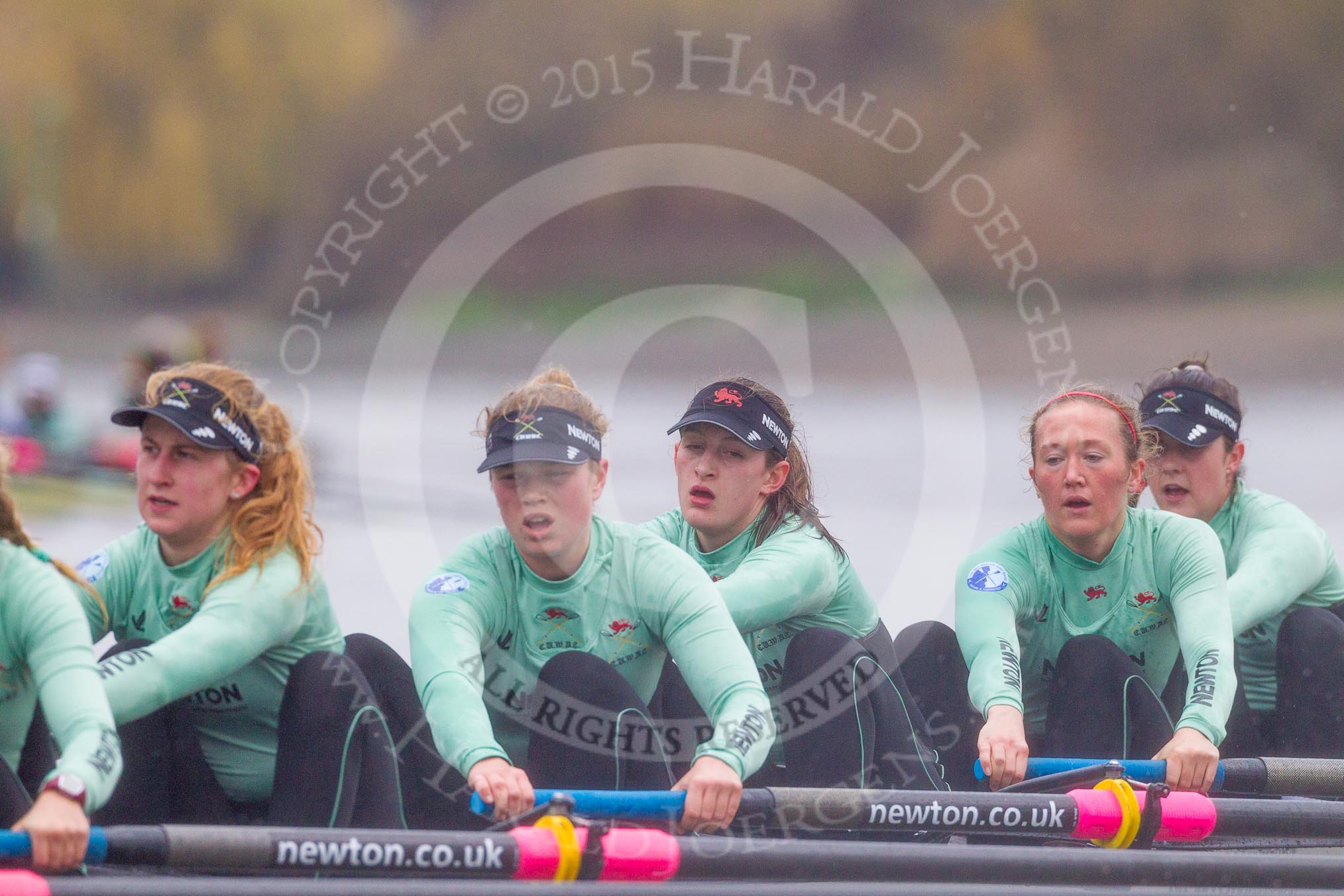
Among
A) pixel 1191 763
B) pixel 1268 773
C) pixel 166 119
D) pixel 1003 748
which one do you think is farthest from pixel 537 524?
pixel 166 119

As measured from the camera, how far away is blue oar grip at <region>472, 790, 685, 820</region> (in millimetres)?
2074

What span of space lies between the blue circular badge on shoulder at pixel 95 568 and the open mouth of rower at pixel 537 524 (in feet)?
2.24

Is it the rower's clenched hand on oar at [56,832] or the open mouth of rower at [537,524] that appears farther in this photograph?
the open mouth of rower at [537,524]

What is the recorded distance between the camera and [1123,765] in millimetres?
2365

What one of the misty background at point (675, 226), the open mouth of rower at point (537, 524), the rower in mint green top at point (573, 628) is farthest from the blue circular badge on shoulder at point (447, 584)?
the misty background at point (675, 226)

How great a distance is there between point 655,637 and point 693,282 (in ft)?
24.2

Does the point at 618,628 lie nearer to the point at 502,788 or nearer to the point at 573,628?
the point at 573,628

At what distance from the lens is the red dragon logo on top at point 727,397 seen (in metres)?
2.58

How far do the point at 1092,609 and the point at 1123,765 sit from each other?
1.18 feet

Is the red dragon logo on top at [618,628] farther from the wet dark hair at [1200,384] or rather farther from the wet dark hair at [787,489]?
the wet dark hair at [1200,384]

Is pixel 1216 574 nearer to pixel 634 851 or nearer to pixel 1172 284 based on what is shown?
pixel 634 851

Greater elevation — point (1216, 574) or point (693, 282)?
point (693, 282)

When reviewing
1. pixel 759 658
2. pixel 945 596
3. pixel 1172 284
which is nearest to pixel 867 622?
pixel 759 658

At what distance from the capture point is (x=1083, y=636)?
8.38ft
